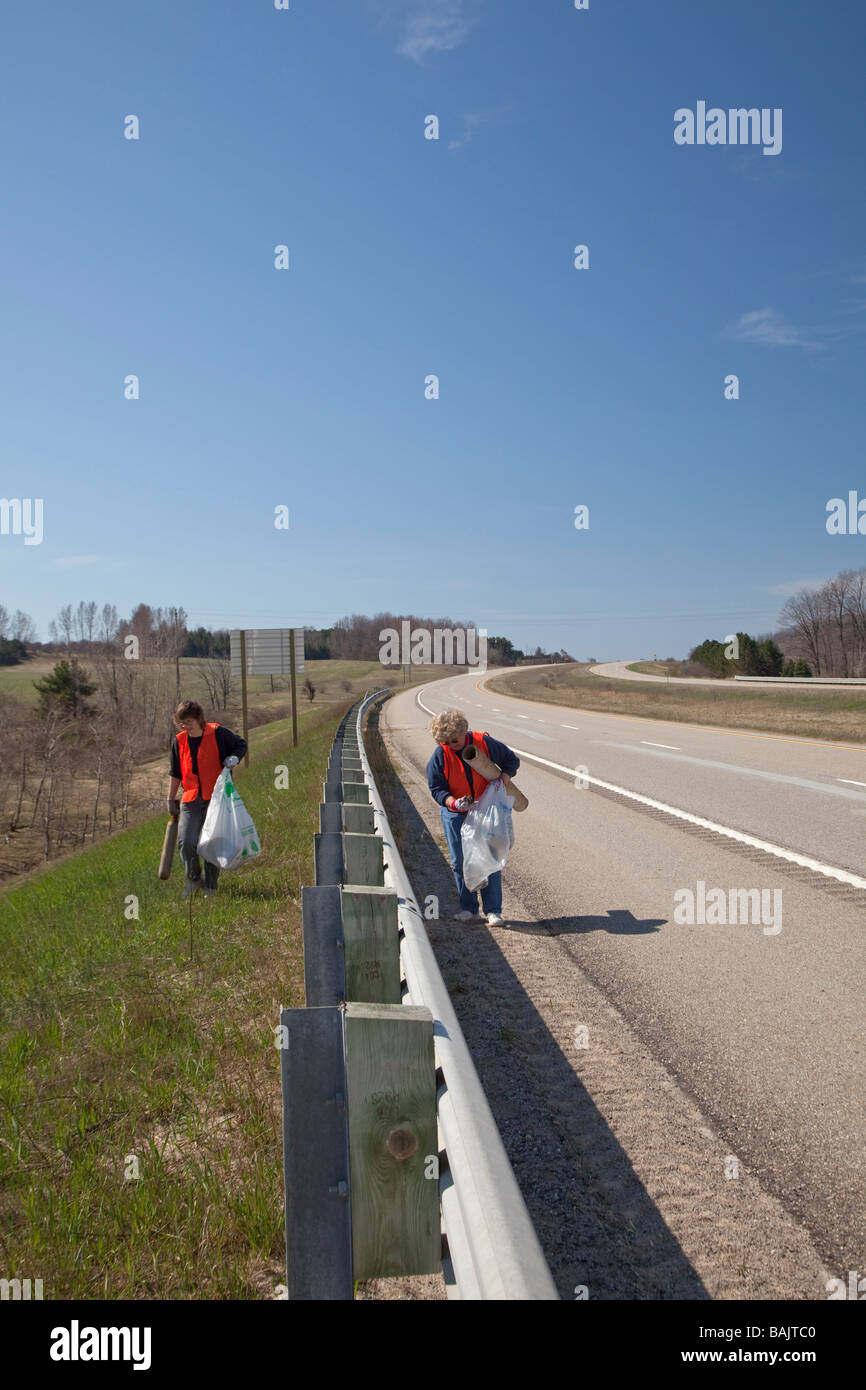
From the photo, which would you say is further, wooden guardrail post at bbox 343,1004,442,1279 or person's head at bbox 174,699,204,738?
person's head at bbox 174,699,204,738

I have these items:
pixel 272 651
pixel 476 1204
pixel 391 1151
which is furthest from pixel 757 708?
pixel 476 1204

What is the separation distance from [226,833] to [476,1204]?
6.02 metres

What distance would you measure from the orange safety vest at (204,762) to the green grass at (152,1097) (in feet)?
3.12

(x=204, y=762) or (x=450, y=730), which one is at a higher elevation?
(x=450, y=730)

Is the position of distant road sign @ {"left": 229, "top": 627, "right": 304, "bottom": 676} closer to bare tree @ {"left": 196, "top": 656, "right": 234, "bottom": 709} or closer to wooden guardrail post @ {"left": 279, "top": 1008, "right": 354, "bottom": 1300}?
wooden guardrail post @ {"left": 279, "top": 1008, "right": 354, "bottom": 1300}

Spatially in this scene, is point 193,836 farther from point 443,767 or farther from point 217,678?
point 217,678

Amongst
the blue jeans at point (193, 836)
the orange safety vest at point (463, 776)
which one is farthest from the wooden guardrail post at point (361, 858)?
the blue jeans at point (193, 836)

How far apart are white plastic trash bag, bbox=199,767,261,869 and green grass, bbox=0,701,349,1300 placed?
414 mm

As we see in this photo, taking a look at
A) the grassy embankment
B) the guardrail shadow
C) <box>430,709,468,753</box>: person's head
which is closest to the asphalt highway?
the guardrail shadow

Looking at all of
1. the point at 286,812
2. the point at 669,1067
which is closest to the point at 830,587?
the point at 286,812

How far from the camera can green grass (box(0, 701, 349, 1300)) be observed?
122 inches

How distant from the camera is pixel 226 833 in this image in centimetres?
802

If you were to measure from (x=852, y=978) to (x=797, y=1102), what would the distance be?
5.55ft

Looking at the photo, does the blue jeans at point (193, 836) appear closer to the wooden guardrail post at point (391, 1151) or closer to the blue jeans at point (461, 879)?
the blue jeans at point (461, 879)
